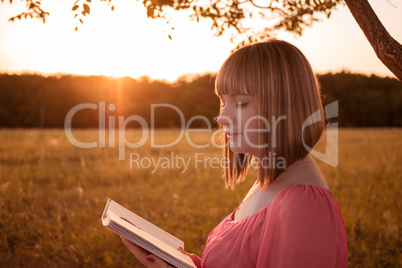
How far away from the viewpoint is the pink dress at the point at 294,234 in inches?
54.6

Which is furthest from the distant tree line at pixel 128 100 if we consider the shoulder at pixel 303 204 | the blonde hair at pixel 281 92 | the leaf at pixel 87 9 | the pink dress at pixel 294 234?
the shoulder at pixel 303 204

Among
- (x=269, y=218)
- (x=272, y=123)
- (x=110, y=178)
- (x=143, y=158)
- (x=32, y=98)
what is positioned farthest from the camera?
(x=32, y=98)

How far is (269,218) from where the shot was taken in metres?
1.50

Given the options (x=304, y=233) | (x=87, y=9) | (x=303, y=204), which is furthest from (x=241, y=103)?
(x=87, y=9)

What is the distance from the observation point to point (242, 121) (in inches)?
68.4

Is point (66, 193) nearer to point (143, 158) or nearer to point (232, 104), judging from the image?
point (143, 158)

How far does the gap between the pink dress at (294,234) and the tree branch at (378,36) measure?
123 cm

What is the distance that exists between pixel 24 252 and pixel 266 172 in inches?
132

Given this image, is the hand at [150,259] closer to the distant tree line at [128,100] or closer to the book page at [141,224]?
the book page at [141,224]

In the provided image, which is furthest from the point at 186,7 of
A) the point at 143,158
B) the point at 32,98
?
the point at 32,98

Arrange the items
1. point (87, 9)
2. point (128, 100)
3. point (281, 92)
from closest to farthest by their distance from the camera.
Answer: point (281, 92)
point (87, 9)
point (128, 100)

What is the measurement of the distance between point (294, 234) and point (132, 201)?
531 centimetres

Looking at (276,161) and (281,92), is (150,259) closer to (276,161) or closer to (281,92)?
(276,161)

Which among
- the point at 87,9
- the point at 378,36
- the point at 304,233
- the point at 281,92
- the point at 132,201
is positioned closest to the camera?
the point at 304,233
